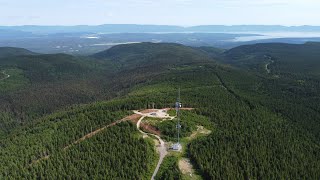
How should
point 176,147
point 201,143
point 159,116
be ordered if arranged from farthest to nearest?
point 159,116 → point 201,143 → point 176,147

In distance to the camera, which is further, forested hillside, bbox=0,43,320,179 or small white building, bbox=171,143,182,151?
small white building, bbox=171,143,182,151

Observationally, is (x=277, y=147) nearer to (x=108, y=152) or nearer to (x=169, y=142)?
(x=169, y=142)

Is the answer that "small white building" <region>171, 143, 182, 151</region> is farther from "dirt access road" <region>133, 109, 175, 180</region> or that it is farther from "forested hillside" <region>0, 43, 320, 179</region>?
"forested hillside" <region>0, 43, 320, 179</region>

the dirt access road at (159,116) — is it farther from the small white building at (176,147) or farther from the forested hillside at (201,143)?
the forested hillside at (201,143)

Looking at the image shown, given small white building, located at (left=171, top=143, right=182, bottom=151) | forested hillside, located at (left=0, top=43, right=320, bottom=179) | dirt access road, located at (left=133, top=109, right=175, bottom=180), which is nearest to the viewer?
forested hillside, located at (left=0, top=43, right=320, bottom=179)

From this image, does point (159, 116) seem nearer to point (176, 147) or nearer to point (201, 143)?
point (201, 143)

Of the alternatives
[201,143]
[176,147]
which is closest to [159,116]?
[201,143]

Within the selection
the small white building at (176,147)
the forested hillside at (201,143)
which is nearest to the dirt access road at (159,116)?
the small white building at (176,147)

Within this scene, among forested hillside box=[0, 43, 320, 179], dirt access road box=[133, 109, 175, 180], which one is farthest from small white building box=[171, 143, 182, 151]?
forested hillside box=[0, 43, 320, 179]

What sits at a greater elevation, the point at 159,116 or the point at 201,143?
the point at 159,116

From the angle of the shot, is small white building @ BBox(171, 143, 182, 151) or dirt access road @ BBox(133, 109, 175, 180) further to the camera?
small white building @ BBox(171, 143, 182, 151)

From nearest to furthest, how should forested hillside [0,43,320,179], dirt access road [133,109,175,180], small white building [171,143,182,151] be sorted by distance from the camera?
1. forested hillside [0,43,320,179]
2. dirt access road [133,109,175,180]
3. small white building [171,143,182,151]
